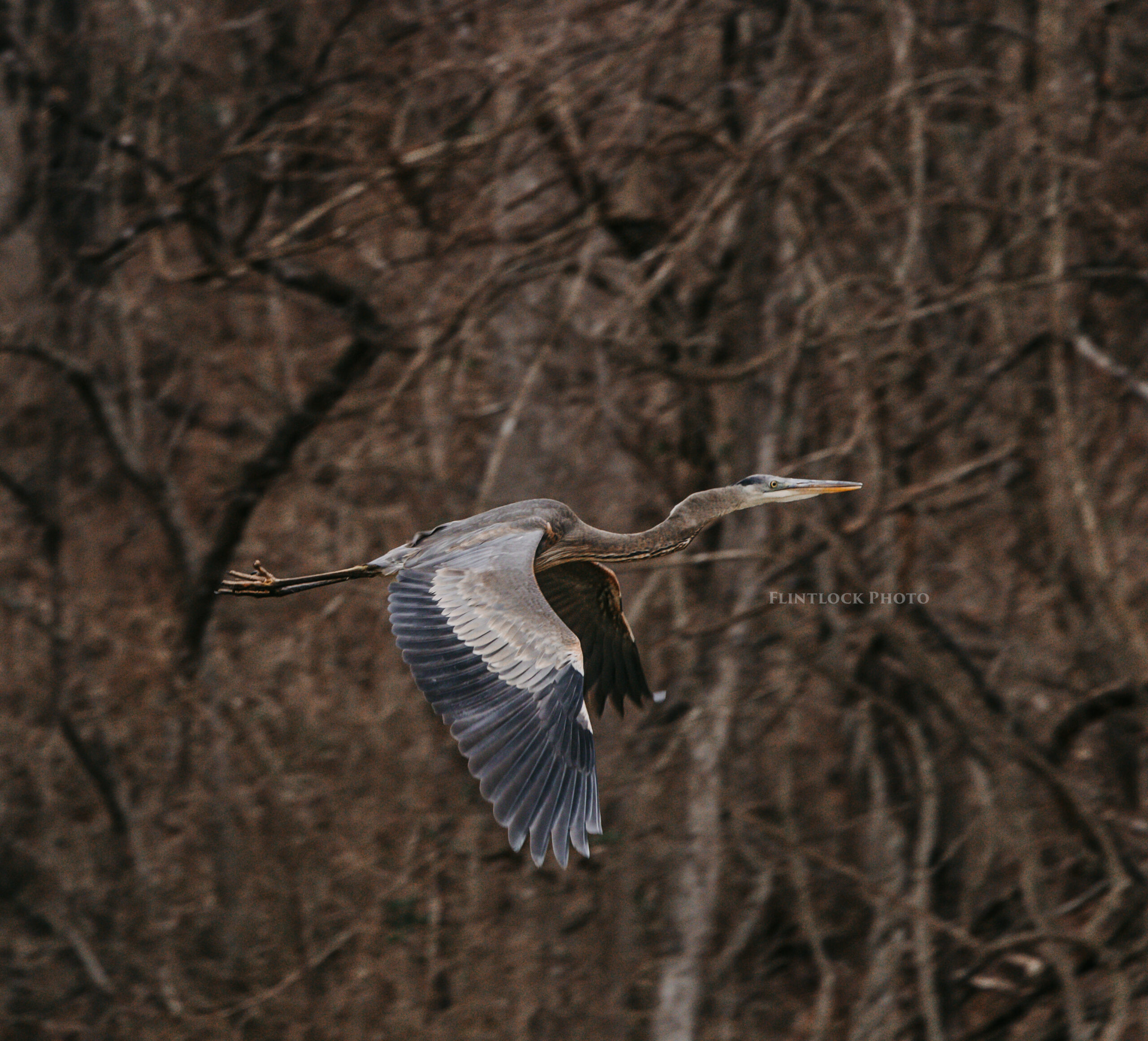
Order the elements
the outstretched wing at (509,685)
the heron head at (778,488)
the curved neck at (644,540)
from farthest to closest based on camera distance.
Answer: the heron head at (778,488)
the curved neck at (644,540)
the outstretched wing at (509,685)

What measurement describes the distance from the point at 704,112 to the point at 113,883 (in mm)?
4913

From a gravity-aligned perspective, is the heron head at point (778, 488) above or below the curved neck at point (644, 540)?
above

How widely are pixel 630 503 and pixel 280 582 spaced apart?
2451mm

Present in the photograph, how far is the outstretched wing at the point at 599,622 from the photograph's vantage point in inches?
249

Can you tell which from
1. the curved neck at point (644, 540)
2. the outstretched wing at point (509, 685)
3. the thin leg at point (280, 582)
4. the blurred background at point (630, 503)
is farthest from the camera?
the blurred background at point (630, 503)

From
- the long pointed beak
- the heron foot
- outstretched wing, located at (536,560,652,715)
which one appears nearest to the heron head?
the long pointed beak

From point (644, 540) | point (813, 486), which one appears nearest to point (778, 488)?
point (813, 486)

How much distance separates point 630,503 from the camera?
8367 mm

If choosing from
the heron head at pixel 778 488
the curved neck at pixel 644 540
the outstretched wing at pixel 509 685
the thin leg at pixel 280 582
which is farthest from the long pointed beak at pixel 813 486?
the thin leg at pixel 280 582

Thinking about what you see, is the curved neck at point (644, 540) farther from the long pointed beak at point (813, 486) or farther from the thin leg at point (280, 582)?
the thin leg at point (280, 582)

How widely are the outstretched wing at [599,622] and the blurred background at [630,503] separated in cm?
116

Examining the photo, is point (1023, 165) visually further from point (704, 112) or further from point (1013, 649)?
point (1013, 649)

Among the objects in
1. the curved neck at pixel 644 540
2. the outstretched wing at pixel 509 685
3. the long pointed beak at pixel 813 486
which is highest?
the long pointed beak at pixel 813 486

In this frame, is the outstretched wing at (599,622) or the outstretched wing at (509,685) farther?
the outstretched wing at (599,622)
